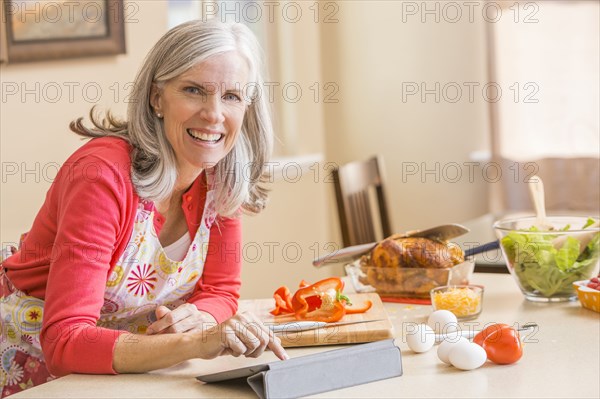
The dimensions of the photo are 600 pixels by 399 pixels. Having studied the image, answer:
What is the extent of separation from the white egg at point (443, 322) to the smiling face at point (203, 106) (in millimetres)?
496

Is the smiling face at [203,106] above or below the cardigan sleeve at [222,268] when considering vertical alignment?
above

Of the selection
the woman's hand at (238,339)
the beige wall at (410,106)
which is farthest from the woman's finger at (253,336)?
the beige wall at (410,106)

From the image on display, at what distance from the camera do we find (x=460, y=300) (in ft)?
5.61

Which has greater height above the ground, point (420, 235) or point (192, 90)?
point (192, 90)

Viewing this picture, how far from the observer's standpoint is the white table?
1281 millimetres

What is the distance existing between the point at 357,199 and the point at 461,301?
1209 millimetres

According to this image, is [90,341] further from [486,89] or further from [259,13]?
[486,89]

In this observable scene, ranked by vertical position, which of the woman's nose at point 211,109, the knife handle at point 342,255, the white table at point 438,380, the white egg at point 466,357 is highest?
the woman's nose at point 211,109

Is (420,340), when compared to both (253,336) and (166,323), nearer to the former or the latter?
(253,336)

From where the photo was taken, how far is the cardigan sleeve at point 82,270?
1.40 meters

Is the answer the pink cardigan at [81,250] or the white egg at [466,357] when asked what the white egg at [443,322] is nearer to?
the white egg at [466,357]

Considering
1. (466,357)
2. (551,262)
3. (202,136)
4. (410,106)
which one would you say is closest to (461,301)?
(551,262)

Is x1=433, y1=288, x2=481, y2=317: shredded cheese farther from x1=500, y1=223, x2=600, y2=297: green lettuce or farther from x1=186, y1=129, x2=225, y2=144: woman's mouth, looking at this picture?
x1=186, y1=129, x2=225, y2=144: woman's mouth

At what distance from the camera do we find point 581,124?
12.7 ft
